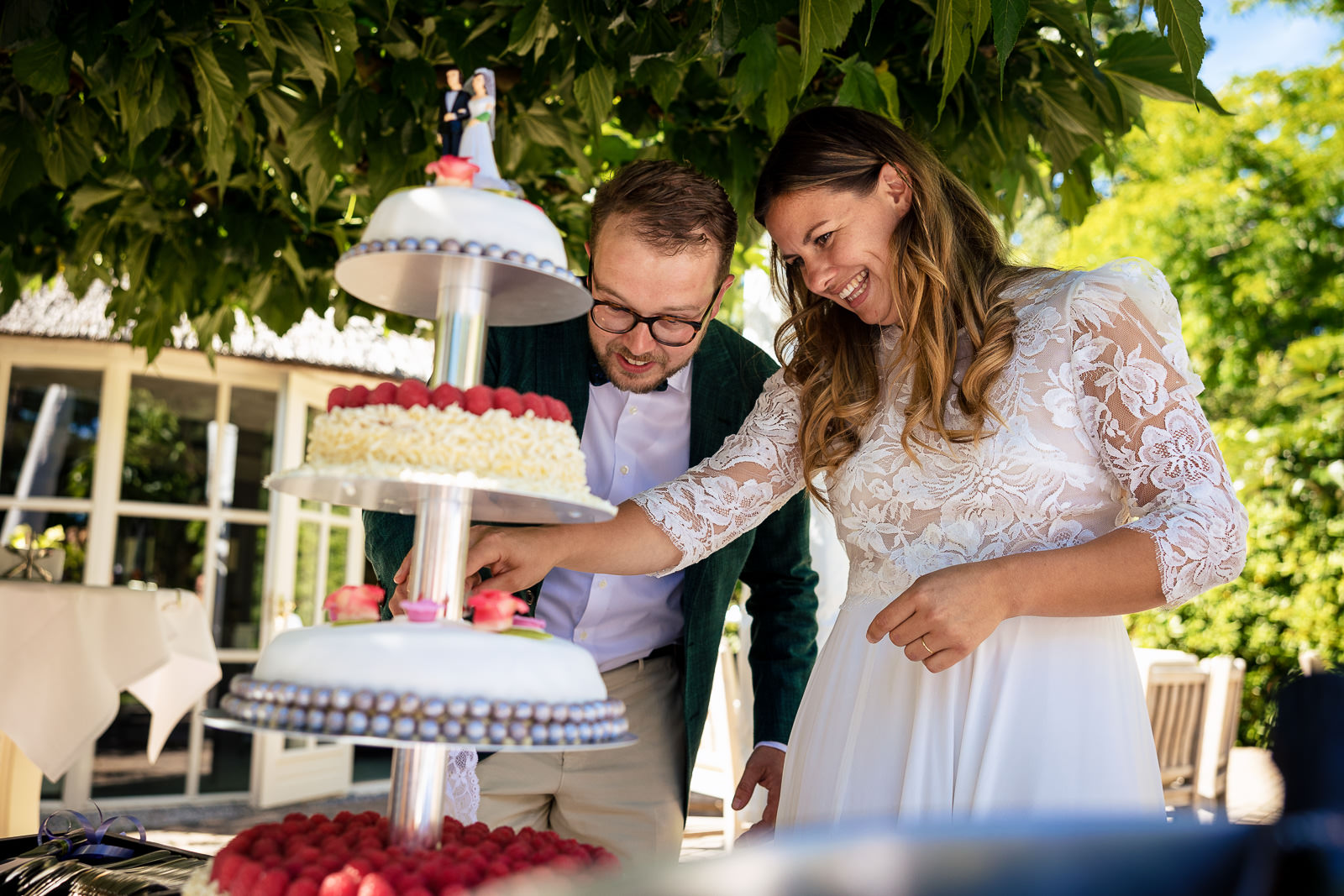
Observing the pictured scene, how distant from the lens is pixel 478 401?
112 cm

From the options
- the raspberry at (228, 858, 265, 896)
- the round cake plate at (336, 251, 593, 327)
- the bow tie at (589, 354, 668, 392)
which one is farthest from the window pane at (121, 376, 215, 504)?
the raspberry at (228, 858, 265, 896)

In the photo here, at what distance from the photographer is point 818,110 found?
193 centimetres

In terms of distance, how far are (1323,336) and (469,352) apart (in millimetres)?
10768

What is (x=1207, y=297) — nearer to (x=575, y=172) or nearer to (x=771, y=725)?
(x=575, y=172)

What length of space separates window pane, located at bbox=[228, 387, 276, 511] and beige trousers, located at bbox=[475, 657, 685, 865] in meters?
6.03

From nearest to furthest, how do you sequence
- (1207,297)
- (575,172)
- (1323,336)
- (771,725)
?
(771,725) < (575,172) < (1323,336) < (1207,297)

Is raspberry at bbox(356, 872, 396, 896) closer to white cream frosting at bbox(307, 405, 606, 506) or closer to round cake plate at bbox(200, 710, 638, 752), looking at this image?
round cake plate at bbox(200, 710, 638, 752)

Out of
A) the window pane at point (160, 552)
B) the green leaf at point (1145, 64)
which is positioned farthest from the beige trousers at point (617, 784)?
the window pane at point (160, 552)

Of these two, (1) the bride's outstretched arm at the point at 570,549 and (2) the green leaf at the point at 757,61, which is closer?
(1) the bride's outstretched arm at the point at 570,549

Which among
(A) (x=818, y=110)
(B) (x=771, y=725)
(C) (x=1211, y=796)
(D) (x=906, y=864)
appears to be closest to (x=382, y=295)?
(A) (x=818, y=110)

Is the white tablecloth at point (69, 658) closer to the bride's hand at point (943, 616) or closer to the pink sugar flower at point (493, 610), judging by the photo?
the pink sugar flower at point (493, 610)

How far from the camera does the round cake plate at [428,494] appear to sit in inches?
42.0

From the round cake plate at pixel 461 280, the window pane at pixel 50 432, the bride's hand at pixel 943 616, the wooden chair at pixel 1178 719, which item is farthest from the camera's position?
the window pane at pixel 50 432

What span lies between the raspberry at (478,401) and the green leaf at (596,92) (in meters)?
1.23
